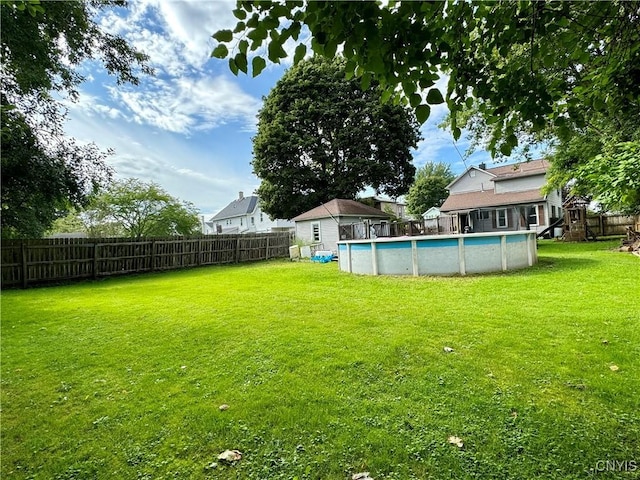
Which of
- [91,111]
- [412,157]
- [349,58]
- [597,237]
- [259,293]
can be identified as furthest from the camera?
[412,157]

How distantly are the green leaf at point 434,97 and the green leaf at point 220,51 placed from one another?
1.14 meters

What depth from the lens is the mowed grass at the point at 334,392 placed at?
1962 mm

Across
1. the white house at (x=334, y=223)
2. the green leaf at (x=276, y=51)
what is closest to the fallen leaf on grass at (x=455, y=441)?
the green leaf at (x=276, y=51)

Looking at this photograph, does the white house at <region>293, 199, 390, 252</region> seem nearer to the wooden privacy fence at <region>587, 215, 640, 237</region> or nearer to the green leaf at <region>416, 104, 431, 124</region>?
the wooden privacy fence at <region>587, 215, 640, 237</region>

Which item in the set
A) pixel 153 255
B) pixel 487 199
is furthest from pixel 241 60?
pixel 487 199

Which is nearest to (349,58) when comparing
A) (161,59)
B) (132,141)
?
(161,59)

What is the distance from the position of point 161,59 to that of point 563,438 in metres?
11.9

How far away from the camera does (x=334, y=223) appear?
64.5ft

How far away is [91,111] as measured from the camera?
10.1 meters

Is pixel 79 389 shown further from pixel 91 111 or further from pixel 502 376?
pixel 91 111

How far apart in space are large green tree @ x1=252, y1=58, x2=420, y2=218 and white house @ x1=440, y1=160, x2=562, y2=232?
6167 mm

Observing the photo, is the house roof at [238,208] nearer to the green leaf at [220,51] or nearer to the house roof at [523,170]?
the house roof at [523,170]

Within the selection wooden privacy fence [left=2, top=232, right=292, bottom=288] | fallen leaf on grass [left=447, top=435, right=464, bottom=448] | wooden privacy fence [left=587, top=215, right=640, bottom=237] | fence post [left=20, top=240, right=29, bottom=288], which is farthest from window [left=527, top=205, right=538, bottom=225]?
fence post [left=20, top=240, right=29, bottom=288]

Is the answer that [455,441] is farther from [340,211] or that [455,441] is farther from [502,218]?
[502,218]
